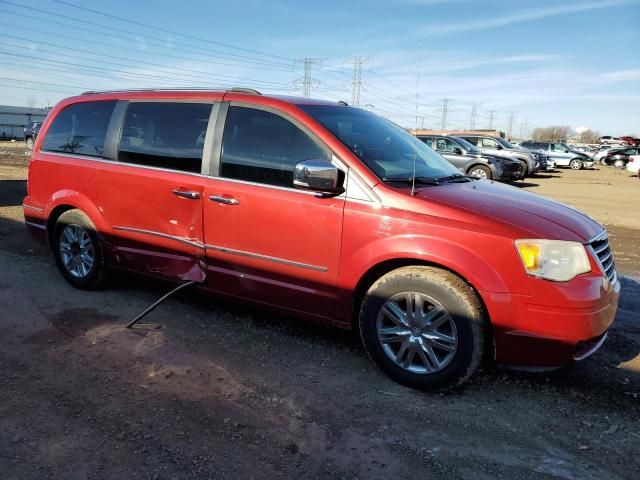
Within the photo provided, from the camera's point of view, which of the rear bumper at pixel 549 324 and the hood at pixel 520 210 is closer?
the rear bumper at pixel 549 324

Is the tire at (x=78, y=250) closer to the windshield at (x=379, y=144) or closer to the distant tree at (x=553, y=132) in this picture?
the windshield at (x=379, y=144)

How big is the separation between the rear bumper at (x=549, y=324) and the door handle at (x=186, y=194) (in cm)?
224

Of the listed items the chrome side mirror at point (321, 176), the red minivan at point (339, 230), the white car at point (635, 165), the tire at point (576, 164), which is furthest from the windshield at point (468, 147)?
the tire at point (576, 164)

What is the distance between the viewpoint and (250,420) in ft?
9.27

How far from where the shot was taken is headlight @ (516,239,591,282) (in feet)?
9.30

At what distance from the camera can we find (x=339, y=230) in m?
3.29

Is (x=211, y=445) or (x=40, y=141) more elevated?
(x=40, y=141)

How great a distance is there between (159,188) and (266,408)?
2067 millimetres

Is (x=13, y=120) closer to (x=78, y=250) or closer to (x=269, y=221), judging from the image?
(x=78, y=250)

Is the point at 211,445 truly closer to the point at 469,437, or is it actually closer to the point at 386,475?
the point at 386,475

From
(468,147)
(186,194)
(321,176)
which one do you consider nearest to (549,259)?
(321,176)

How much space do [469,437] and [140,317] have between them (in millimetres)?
2655

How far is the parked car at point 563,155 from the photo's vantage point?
3338 centimetres

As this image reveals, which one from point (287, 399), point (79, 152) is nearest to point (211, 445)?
point (287, 399)
